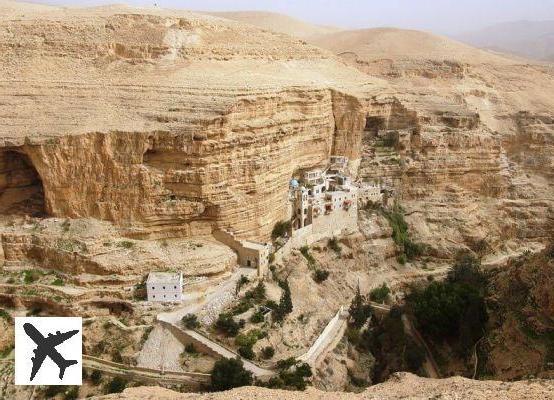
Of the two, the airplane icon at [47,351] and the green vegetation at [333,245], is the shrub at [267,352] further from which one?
the green vegetation at [333,245]

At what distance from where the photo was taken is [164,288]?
21984 millimetres

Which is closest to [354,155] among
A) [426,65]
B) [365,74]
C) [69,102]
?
[365,74]

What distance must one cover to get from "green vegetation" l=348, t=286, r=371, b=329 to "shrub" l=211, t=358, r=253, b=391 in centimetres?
723

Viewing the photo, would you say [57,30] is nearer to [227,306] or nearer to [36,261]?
[36,261]

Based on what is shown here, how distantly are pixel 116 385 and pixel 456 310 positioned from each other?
42.8 feet

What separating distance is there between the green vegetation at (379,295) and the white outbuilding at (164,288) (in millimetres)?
10601

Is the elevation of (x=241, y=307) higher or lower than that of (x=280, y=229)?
lower

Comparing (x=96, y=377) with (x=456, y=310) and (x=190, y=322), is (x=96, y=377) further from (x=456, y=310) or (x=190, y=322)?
(x=456, y=310)

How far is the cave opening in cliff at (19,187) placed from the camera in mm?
24758

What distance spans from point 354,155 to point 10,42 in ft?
60.8

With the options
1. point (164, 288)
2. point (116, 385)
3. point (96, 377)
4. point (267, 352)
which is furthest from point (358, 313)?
point (96, 377)

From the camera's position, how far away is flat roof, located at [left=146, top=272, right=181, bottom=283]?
867 inches

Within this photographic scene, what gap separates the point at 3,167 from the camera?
81.4 feet

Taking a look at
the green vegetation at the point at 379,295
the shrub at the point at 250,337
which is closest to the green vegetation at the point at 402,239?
the green vegetation at the point at 379,295
